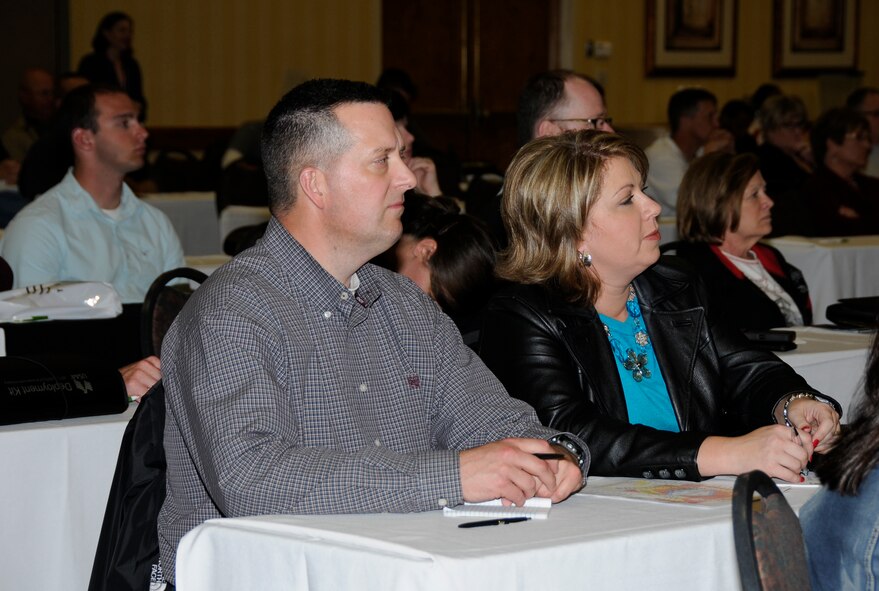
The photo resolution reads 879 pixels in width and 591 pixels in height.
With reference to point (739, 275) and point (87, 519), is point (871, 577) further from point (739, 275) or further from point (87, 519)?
point (739, 275)

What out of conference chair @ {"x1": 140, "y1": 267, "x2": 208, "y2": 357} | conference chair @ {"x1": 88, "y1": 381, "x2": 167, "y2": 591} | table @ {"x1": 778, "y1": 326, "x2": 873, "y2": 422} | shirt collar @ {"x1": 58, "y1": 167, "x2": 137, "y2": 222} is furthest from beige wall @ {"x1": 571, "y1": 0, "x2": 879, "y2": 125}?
conference chair @ {"x1": 88, "y1": 381, "x2": 167, "y2": 591}

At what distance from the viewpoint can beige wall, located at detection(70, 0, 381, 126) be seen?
962cm

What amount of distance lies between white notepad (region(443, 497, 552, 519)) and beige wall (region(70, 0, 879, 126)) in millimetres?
8237

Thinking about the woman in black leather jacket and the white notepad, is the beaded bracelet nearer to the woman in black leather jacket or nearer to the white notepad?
the woman in black leather jacket

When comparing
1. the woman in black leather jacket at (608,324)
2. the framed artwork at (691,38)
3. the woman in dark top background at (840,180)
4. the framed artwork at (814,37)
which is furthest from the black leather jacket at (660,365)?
the framed artwork at (814,37)

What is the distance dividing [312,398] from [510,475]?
14.1 inches

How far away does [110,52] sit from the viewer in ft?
29.1

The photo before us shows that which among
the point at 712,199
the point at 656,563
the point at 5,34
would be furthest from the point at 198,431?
the point at 5,34

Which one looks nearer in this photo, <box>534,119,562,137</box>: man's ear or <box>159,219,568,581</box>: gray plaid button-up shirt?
<box>159,219,568,581</box>: gray plaid button-up shirt

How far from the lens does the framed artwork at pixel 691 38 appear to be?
1177cm

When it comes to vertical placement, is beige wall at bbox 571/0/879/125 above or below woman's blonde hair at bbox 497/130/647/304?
above

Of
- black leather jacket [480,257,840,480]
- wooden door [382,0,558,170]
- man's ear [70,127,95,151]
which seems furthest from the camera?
wooden door [382,0,558,170]

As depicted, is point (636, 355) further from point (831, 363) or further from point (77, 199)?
point (77, 199)

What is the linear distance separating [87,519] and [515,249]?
1.04 m
